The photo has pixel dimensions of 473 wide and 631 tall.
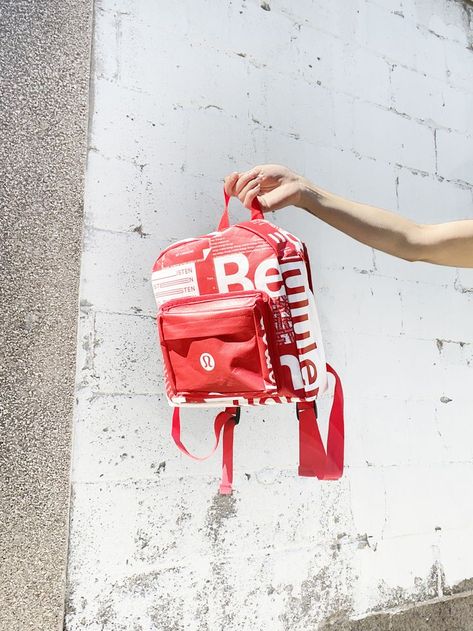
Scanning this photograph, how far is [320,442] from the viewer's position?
4.68 feet

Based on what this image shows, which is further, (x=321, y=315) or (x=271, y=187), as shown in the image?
(x=321, y=315)

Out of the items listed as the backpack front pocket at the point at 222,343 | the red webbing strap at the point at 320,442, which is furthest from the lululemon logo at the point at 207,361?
the red webbing strap at the point at 320,442

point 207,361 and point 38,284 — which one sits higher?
point 38,284

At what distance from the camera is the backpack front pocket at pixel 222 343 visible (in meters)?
1.26

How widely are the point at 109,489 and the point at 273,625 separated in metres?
0.61

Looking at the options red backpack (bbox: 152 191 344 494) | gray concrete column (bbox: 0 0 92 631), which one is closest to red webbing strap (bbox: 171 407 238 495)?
red backpack (bbox: 152 191 344 494)

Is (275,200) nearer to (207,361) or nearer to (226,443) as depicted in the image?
(207,361)

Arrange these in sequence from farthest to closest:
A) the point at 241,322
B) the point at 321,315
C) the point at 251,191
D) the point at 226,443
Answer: the point at 321,315, the point at 226,443, the point at 251,191, the point at 241,322

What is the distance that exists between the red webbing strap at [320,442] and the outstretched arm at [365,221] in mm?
304

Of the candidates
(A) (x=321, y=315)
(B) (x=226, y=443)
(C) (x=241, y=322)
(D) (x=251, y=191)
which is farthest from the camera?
(A) (x=321, y=315)

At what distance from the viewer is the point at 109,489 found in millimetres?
1557

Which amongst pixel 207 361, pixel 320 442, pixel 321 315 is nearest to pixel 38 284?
pixel 207 361

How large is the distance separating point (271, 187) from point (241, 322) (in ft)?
1.03

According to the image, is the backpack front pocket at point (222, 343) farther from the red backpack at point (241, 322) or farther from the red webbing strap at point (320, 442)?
the red webbing strap at point (320, 442)
